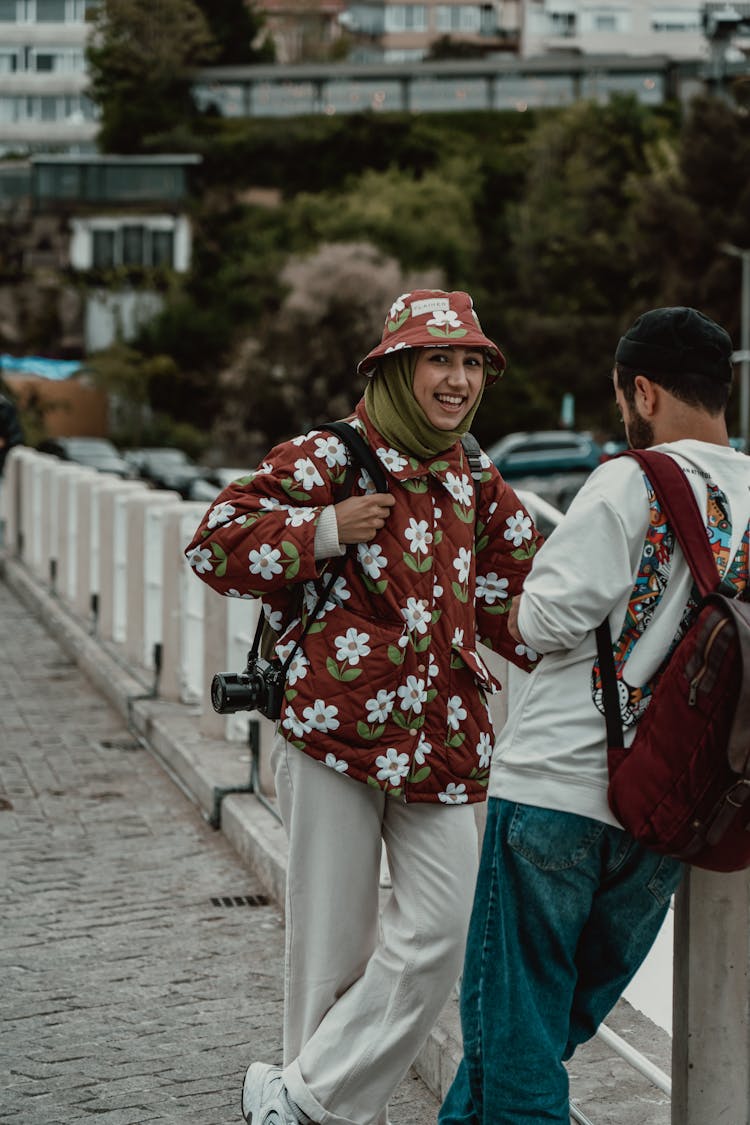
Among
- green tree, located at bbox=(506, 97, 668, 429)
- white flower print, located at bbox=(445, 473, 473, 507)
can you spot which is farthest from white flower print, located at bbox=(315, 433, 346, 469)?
green tree, located at bbox=(506, 97, 668, 429)

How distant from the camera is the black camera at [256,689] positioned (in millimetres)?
3553

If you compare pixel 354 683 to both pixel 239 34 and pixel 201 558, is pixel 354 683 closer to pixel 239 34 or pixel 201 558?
pixel 201 558

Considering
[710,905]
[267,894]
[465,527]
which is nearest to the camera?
[710,905]

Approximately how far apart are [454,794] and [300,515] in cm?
63

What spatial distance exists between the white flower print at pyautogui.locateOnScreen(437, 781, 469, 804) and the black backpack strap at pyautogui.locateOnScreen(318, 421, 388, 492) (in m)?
0.60

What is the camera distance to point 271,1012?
5.04m

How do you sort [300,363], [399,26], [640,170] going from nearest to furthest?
[300,363]
[640,170]
[399,26]

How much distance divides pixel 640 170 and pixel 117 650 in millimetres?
64544

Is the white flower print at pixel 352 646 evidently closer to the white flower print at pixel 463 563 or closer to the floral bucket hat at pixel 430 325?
the white flower print at pixel 463 563

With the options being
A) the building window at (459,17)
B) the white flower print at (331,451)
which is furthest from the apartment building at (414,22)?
the white flower print at (331,451)

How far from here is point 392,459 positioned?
3461 mm

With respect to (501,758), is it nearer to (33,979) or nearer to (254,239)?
(33,979)

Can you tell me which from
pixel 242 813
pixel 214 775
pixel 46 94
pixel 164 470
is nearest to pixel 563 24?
pixel 46 94

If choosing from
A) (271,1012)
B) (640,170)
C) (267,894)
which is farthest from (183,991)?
(640,170)
